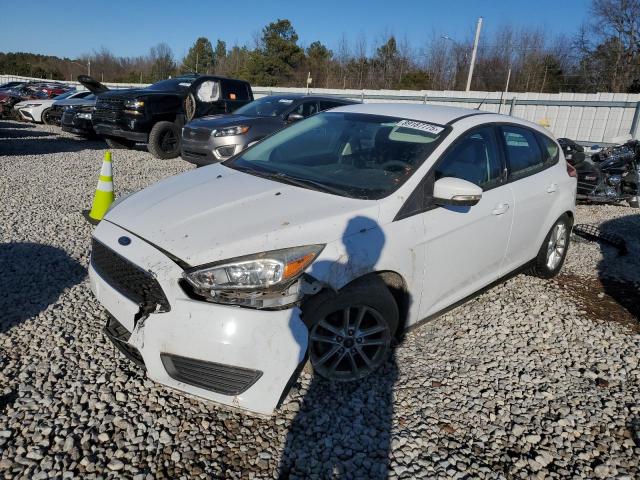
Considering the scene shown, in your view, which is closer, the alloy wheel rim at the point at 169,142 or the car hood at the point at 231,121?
the car hood at the point at 231,121

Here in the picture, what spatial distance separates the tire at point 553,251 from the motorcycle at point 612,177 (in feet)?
13.6

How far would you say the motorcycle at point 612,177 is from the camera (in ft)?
27.2

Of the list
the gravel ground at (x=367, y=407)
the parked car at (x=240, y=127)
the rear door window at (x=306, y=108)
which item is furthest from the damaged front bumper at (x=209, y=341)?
the rear door window at (x=306, y=108)

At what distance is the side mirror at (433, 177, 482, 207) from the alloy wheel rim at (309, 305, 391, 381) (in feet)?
2.72

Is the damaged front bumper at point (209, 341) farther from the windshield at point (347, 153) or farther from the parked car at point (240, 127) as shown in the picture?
the parked car at point (240, 127)

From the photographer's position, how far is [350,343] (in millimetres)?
2777

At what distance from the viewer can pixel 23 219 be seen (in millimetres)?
5707

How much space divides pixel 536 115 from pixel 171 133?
1184 cm

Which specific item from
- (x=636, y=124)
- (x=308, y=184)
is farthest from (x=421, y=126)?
(x=636, y=124)

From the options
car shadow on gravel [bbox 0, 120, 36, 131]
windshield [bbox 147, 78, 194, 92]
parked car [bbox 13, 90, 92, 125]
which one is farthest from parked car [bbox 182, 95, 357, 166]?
car shadow on gravel [bbox 0, 120, 36, 131]

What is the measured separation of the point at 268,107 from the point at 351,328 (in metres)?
7.33

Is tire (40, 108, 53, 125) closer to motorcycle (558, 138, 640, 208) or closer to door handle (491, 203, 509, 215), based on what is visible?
motorcycle (558, 138, 640, 208)

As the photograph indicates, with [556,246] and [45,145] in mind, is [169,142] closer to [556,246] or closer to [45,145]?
[45,145]

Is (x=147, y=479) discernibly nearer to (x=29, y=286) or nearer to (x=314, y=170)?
(x=314, y=170)
